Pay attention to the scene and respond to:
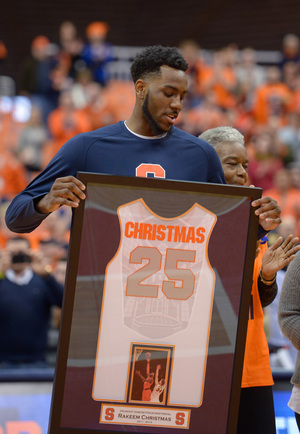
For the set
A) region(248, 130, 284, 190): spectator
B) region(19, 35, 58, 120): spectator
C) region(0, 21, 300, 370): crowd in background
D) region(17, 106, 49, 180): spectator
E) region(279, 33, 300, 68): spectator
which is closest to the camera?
region(248, 130, 284, 190): spectator

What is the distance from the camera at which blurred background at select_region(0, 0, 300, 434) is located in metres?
5.59

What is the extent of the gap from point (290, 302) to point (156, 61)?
1095 millimetres

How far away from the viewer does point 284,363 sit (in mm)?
5434

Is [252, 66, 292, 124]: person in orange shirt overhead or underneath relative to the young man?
overhead

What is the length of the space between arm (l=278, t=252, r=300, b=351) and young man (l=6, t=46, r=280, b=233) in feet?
1.66

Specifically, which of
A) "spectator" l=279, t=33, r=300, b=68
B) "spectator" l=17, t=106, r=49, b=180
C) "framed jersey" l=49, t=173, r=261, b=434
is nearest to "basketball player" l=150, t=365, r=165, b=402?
"framed jersey" l=49, t=173, r=261, b=434

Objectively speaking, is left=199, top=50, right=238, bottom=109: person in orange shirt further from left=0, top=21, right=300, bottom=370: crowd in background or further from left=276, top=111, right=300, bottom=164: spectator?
left=276, top=111, right=300, bottom=164: spectator

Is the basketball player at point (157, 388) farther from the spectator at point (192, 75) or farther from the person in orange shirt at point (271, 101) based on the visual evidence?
the spectator at point (192, 75)

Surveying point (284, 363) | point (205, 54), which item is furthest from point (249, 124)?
point (284, 363)

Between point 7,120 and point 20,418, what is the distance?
24.2 feet

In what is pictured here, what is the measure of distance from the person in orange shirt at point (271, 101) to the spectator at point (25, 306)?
20.1ft

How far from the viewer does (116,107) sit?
38.1 feet

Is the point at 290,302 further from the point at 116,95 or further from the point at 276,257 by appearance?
the point at 116,95

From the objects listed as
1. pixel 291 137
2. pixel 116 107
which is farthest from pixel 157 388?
pixel 116 107
